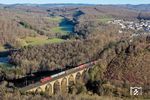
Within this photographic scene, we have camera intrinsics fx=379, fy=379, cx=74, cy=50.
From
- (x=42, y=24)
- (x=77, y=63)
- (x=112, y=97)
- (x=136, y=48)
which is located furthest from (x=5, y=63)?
(x=42, y=24)

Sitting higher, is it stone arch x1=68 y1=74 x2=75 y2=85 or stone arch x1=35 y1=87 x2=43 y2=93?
stone arch x1=35 y1=87 x2=43 y2=93

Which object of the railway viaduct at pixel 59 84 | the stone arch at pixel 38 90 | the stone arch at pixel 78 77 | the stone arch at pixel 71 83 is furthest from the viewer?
the stone arch at pixel 78 77

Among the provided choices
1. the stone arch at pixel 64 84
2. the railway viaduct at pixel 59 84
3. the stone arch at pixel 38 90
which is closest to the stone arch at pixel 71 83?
the railway viaduct at pixel 59 84

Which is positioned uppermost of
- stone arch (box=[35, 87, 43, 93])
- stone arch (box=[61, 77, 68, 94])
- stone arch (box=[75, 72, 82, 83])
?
stone arch (box=[35, 87, 43, 93])

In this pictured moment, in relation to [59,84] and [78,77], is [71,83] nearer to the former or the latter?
[59,84]

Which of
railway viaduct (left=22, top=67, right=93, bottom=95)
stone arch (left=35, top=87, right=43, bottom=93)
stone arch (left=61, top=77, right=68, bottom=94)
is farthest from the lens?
stone arch (left=61, top=77, right=68, bottom=94)

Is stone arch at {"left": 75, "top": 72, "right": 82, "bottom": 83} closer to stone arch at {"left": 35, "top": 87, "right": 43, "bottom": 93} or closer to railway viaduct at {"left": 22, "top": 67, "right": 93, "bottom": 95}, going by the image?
railway viaduct at {"left": 22, "top": 67, "right": 93, "bottom": 95}

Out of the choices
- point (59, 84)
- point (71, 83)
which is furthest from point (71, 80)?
point (59, 84)

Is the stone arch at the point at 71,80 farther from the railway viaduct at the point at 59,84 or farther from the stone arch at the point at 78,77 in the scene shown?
the stone arch at the point at 78,77

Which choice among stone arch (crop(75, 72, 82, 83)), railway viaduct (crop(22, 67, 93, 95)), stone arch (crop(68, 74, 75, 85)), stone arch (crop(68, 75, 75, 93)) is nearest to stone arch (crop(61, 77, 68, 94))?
railway viaduct (crop(22, 67, 93, 95))

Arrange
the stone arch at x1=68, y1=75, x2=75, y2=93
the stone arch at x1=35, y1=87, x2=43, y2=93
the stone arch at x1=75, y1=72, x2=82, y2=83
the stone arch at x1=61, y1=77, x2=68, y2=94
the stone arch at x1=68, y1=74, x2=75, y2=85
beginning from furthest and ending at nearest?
1. the stone arch at x1=75, y1=72, x2=82, y2=83
2. the stone arch at x1=68, y1=74, x2=75, y2=85
3. the stone arch at x1=61, y1=77, x2=68, y2=94
4. the stone arch at x1=68, y1=75, x2=75, y2=93
5. the stone arch at x1=35, y1=87, x2=43, y2=93
